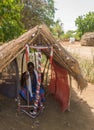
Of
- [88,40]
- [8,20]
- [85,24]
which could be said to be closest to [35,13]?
[8,20]

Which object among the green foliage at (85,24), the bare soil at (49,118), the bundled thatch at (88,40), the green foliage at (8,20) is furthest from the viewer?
the green foliage at (85,24)

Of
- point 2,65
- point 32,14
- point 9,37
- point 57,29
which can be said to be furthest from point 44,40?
point 57,29

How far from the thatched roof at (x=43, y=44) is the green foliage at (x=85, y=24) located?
40.7 meters

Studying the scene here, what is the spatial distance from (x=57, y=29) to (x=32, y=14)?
3421cm

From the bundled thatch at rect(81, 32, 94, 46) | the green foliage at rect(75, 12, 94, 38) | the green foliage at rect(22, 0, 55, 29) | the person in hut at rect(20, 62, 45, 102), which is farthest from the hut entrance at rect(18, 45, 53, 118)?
the green foliage at rect(75, 12, 94, 38)

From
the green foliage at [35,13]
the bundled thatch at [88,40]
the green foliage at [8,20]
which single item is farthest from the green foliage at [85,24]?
the green foliage at [8,20]

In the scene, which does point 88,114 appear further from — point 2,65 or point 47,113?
point 2,65

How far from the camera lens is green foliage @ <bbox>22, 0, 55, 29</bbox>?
1922 centimetres

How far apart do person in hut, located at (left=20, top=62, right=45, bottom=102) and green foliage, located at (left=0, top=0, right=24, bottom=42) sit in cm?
268

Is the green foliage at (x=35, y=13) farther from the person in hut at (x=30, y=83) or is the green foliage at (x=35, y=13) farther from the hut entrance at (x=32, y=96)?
the hut entrance at (x=32, y=96)

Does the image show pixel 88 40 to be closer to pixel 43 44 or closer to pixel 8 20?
pixel 8 20

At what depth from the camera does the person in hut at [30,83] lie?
827cm

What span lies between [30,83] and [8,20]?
344 cm

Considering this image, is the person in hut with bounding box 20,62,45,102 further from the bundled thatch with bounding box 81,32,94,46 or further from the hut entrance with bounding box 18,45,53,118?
the bundled thatch with bounding box 81,32,94,46
